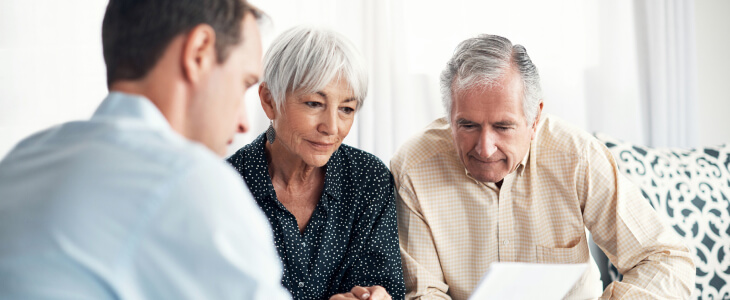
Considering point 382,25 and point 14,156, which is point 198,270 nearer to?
point 14,156

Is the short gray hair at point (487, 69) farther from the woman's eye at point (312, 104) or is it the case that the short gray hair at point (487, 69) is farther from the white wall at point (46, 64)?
the white wall at point (46, 64)

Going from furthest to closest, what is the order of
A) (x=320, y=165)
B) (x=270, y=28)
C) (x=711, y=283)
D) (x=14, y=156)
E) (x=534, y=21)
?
1. (x=534, y=21)
2. (x=711, y=283)
3. (x=320, y=165)
4. (x=270, y=28)
5. (x=14, y=156)

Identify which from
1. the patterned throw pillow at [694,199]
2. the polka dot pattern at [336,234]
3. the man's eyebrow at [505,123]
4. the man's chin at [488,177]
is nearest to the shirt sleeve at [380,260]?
the polka dot pattern at [336,234]

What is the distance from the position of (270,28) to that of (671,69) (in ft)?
7.42

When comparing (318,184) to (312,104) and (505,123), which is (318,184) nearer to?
(312,104)

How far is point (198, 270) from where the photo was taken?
68cm

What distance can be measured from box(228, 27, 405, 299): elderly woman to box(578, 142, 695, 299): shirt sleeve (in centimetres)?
57

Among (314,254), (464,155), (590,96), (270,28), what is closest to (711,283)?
(590,96)

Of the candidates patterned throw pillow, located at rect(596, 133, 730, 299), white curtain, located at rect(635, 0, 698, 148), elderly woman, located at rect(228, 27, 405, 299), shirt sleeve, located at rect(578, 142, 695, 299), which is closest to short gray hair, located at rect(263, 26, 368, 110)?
elderly woman, located at rect(228, 27, 405, 299)

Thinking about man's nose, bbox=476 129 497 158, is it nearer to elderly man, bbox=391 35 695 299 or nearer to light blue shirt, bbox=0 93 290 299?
elderly man, bbox=391 35 695 299

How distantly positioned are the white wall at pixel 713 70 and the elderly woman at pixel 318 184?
6.18ft

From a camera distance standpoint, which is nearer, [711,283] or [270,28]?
[270,28]

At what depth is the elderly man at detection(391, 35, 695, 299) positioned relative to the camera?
1779mm

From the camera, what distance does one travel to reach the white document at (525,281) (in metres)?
1.16
